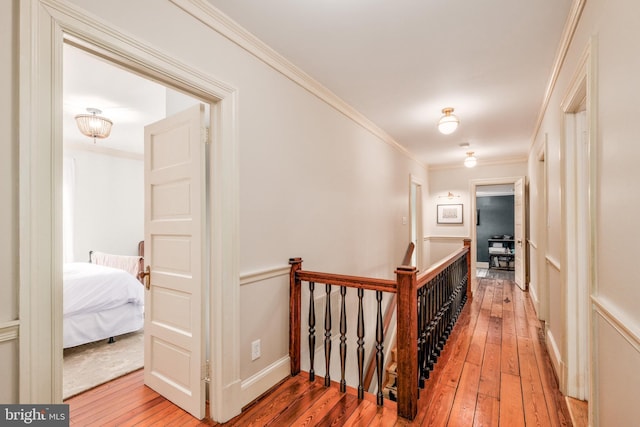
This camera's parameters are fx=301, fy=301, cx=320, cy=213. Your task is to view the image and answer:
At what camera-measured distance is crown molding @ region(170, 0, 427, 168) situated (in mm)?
1729

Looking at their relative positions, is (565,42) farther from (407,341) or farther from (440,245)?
(440,245)

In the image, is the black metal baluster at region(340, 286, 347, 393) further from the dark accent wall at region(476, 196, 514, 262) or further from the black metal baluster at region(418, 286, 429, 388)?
the dark accent wall at region(476, 196, 514, 262)

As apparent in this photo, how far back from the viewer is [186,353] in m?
1.99

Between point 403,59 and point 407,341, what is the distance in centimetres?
207

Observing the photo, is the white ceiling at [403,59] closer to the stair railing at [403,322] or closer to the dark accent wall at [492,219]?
the stair railing at [403,322]

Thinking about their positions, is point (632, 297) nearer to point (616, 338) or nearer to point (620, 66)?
point (616, 338)

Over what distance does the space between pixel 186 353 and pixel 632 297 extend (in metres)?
2.28

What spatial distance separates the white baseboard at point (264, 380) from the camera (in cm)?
202

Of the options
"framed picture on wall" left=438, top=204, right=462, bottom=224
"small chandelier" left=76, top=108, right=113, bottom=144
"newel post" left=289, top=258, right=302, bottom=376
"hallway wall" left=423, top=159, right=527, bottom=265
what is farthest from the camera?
"framed picture on wall" left=438, top=204, right=462, bottom=224

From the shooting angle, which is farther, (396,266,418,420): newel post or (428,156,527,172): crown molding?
(428,156,527,172): crown molding

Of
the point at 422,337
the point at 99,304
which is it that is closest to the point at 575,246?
the point at 422,337

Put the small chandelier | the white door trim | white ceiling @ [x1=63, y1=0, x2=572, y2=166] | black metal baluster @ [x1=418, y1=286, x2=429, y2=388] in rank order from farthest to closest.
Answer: the small chandelier
black metal baluster @ [x1=418, y1=286, x2=429, y2=388]
the white door trim
white ceiling @ [x1=63, y1=0, x2=572, y2=166]

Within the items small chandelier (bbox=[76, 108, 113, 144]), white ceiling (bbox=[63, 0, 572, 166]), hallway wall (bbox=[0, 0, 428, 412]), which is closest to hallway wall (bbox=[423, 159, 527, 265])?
white ceiling (bbox=[63, 0, 572, 166])

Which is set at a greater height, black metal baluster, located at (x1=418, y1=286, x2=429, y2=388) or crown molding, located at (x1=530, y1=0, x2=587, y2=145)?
crown molding, located at (x1=530, y1=0, x2=587, y2=145)
